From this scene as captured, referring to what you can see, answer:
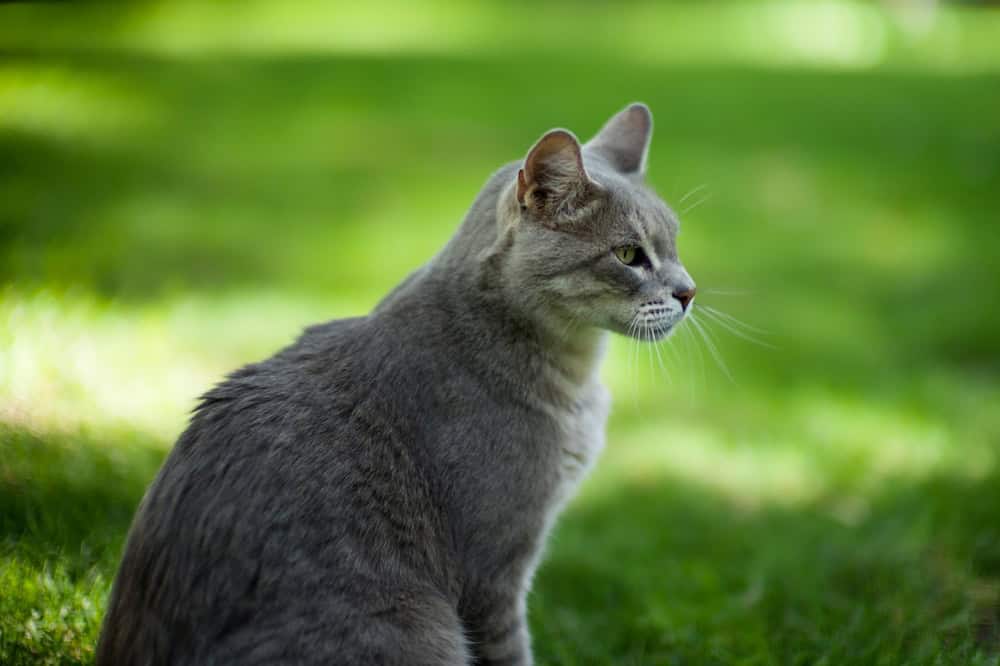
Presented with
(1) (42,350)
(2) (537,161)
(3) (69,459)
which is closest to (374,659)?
(2) (537,161)

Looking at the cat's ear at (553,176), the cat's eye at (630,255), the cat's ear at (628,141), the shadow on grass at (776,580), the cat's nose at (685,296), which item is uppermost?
the cat's ear at (628,141)

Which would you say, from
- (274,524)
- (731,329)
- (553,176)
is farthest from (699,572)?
(274,524)

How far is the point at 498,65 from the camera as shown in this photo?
10.1 m

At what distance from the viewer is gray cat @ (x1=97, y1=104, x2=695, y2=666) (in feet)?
7.01

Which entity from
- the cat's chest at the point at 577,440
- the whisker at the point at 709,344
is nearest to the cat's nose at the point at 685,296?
the whisker at the point at 709,344

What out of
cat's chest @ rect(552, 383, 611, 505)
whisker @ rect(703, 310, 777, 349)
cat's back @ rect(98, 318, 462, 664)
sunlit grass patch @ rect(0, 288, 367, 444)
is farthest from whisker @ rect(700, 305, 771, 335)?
sunlit grass patch @ rect(0, 288, 367, 444)

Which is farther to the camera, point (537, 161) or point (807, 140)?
point (807, 140)

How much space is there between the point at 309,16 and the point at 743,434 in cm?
863

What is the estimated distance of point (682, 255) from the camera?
6707mm

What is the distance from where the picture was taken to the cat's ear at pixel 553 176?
247cm

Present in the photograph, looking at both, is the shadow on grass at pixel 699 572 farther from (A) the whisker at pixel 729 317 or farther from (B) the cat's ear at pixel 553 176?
(B) the cat's ear at pixel 553 176

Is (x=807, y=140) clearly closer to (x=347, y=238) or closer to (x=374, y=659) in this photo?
(x=347, y=238)

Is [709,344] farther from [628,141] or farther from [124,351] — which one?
[124,351]

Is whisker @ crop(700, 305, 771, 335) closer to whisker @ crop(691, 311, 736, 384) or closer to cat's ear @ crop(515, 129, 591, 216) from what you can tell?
whisker @ crop(691, 311, 736, 384)
